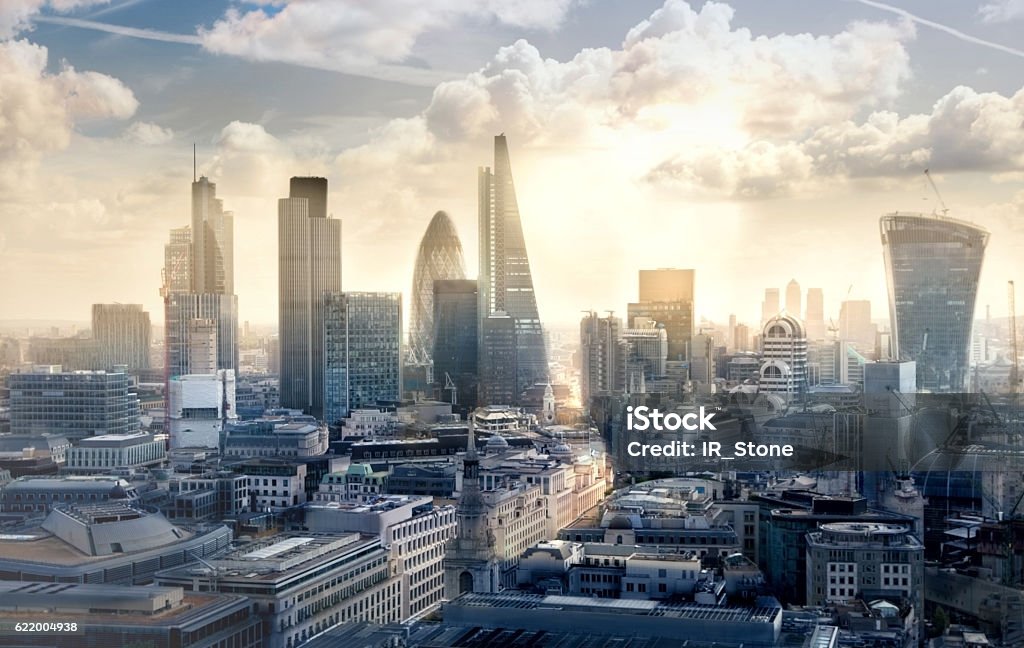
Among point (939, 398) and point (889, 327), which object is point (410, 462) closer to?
point (939, 398)

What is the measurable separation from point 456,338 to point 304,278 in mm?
3717

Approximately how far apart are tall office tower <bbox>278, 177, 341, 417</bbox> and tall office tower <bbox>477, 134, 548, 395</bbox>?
349 cm

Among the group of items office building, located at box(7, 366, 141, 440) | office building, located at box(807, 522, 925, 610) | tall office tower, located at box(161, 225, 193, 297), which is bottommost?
office building, located at box(807, 522, 925, 610)

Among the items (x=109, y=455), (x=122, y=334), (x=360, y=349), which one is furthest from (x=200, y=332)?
(x=109, y=455)

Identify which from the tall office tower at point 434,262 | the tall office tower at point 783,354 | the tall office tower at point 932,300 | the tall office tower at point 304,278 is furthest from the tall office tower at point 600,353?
the tall office tower at point 434,262

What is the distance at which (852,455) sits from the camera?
15.9 meters

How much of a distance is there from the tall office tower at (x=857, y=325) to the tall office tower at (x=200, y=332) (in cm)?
1043

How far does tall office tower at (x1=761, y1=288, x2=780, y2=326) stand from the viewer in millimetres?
20023

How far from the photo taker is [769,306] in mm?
20812

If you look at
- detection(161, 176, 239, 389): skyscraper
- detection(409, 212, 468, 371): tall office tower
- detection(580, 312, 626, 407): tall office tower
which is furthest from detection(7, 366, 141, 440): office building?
detection(409, 212, 468, 371): tall office tower

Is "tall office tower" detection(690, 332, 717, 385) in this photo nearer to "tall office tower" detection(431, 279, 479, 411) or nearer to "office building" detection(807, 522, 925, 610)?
"tall office tower" detection(431, 279, 479, 411)

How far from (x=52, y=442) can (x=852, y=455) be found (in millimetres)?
9569

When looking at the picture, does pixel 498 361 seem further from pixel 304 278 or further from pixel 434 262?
pixel 434 262

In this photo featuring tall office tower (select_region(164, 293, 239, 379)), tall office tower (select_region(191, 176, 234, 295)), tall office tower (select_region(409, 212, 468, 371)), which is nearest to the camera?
tall office tower (select_region(164, 293, 239, 379))
